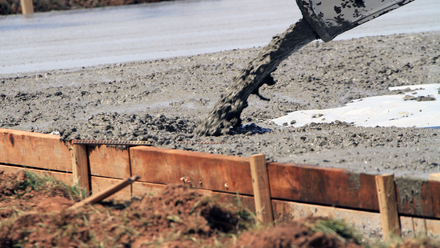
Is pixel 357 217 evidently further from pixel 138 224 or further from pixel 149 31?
pixel 149 31

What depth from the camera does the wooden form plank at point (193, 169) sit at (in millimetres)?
3148

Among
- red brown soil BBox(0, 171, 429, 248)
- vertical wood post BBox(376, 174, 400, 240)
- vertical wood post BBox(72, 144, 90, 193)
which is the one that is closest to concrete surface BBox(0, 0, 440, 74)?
vertical wood post BBox(72, 144, 90, 193)

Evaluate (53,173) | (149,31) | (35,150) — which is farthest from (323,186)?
(149,31)

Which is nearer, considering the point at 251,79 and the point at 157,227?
the point at 157,227

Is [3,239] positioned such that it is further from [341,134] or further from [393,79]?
[393,79]

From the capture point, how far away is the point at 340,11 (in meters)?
4.43

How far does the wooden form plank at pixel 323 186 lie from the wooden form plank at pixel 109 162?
1297 mm

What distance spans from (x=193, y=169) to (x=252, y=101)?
3.09 m

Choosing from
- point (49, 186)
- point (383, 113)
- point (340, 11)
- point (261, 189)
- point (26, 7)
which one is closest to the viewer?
point (261, 189)

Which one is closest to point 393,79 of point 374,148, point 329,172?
point 374,148

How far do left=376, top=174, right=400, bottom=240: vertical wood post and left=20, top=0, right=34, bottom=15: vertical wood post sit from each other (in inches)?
617

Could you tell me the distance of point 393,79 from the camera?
22.2 feet

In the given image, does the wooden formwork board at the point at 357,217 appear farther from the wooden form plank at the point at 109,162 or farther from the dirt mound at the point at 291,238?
the wooden form plank at the point at 109,162

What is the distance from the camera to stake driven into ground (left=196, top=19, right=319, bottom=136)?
469 cm
